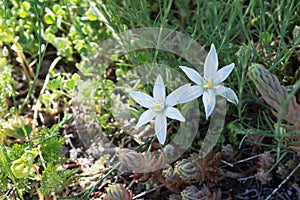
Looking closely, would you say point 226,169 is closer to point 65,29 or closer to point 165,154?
point 165,154

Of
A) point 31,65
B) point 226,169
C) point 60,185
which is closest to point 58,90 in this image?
point 31,65

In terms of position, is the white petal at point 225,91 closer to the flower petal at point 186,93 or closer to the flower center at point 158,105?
the flower petal at point 186,93

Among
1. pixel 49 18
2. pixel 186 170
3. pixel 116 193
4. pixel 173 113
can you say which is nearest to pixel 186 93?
pixel 173 113

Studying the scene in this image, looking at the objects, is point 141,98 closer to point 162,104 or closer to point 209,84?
point 162,104

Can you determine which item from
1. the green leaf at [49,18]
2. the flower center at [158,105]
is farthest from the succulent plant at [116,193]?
the green leaf at [49,18]

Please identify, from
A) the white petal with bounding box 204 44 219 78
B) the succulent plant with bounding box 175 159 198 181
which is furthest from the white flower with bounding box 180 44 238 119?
the succulent plant with bounding box 175 159 198 181

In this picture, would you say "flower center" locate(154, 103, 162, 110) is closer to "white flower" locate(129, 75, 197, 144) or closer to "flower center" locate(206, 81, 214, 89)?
"white flower" locate(129, 75, 197, 144)
